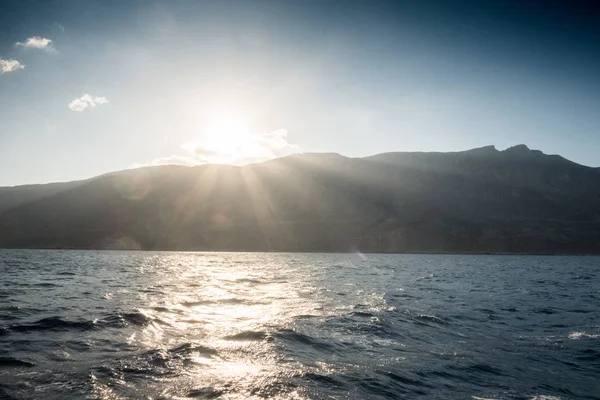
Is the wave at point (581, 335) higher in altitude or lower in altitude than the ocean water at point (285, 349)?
lower

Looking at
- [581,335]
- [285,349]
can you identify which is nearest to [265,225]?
[581,335]

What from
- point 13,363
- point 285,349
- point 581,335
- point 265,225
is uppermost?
point 13,363

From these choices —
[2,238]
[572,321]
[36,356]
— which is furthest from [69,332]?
[2,238]

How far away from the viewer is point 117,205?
18662cm

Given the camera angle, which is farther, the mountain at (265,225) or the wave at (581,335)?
Answer: the mountain at (265,225)

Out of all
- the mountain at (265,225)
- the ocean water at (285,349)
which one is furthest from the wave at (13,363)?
the mountain at (265,225)

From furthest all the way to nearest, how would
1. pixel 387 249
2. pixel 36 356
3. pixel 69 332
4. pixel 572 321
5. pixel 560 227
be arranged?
pixel 560 227 → pixel 387 249 → pixel 572 321 → pixel 69 332 → pixel 36 356

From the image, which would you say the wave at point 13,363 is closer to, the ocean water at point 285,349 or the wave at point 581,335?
the ocean water at point 285,349

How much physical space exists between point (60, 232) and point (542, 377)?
199 metres

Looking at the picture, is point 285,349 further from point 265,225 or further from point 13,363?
point 265,225

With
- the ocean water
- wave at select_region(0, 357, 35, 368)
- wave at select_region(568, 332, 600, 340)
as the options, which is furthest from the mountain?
wave at select_region(0, 357, 35, 368)

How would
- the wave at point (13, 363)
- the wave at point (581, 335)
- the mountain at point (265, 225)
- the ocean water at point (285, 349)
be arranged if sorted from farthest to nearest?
1. the mountain at point (265, 225)
2. the wave at point (581, 335)
3. the wave at point (13, 363)
4. the ocean water at point (285, 349)

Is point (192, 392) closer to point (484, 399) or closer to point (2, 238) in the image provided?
point (484, 399)

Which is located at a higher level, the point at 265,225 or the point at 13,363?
the point at 13,363
